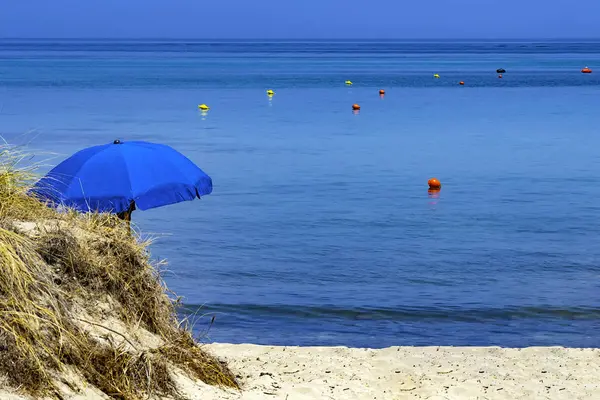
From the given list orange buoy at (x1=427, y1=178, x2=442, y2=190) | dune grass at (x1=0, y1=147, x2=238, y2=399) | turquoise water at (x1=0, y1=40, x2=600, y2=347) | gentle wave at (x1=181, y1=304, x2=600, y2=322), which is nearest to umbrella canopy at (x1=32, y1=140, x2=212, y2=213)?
dune grass at (x1=0, y1=147, x2=238, y2=399)

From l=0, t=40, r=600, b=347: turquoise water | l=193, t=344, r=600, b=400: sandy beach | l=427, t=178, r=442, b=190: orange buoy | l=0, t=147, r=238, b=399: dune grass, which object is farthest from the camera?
l=427, t=178, r=442, b=190: orange buoy

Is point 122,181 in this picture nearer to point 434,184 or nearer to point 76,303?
point 76,303

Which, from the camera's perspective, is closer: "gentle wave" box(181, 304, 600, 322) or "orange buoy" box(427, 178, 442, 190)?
"gentle wave" box(181, 304, 600, 322)

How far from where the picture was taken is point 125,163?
902cm

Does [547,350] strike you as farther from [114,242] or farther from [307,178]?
[307,178]

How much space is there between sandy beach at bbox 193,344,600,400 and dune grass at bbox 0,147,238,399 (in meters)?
0.52

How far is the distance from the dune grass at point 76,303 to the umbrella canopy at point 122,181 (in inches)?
27.1

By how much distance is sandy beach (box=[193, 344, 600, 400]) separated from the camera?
27.0ft

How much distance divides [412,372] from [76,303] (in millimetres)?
3811

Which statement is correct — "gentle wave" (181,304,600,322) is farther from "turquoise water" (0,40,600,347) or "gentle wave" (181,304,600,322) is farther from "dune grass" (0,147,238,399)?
"dune grass" (0,147,238,399)

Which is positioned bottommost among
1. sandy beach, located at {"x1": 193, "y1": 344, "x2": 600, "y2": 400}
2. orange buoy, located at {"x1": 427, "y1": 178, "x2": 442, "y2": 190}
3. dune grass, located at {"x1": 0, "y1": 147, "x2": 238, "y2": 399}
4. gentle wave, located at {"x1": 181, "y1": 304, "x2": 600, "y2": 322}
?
orange buoy, located at {"x1": 427, "y1": 178, "x2": 442, "y2": 190}

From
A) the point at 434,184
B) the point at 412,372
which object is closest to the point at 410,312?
the point at 412,372

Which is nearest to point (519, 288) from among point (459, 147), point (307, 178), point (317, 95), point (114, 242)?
point (114, 242)

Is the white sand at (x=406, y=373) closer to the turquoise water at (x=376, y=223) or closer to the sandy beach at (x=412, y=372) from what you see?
the sandy beach at (x=412, y=372)
